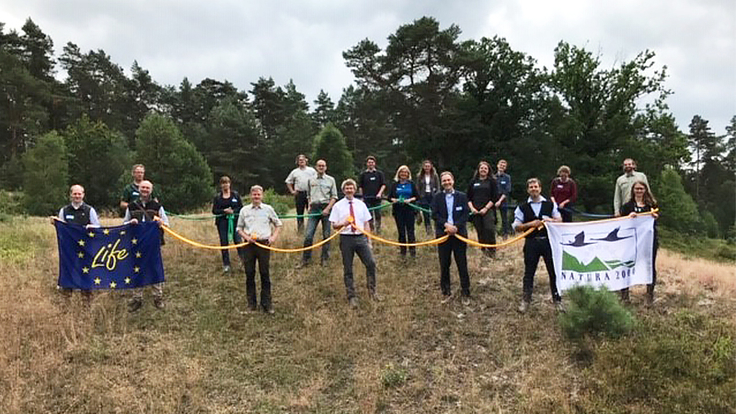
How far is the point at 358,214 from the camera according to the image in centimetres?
822

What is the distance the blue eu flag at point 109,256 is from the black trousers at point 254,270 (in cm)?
142

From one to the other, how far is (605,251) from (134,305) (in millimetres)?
7297

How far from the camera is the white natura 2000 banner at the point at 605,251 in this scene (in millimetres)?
7676

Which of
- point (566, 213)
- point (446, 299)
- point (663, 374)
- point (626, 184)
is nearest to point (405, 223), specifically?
point (446, 299)

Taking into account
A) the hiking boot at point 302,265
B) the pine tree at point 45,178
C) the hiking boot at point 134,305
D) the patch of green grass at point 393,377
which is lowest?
the patch of green grass at point 393,377

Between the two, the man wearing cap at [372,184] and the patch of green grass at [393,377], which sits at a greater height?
the man wearing cap at [372,184]

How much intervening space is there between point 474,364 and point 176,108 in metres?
55.6

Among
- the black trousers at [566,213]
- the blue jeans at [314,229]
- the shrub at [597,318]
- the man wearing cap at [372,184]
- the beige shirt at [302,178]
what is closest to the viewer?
the shrub at [597,318]

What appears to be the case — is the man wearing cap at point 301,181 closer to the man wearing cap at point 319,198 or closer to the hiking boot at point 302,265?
the man wearing cap at point 319,198

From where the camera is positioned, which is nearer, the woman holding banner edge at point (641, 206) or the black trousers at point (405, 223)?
the woman holding banner edge at point (641, 206)

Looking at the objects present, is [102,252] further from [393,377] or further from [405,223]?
[405,223]

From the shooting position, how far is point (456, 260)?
8.17 meters

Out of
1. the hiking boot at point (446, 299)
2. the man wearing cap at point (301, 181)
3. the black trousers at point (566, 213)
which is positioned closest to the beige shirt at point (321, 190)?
the man wearing cap at point (301, 181)

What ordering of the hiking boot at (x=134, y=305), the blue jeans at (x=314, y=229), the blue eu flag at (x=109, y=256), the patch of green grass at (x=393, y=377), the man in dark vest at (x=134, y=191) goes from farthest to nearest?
1. the blue jeans at (x=314, y=229)
2. the man in dark vest at (x=134, y=191)
3. the hiking boot at (x=134, y=305)
4. the blue eu flag at (x=109, y=256)
5. the patch of green grass at (x=393, y=377)
